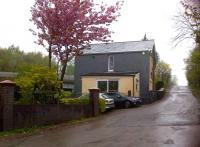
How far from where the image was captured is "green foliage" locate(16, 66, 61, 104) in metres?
23.3

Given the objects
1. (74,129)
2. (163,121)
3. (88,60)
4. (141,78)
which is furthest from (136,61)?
(74,129)

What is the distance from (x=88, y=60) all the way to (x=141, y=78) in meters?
6.93

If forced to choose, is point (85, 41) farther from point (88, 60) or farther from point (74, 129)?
point (88, 60)

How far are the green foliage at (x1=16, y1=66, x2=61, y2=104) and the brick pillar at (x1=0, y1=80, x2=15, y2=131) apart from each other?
2.62 meters

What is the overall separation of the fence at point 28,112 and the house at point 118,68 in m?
17.0

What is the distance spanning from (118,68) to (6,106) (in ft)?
93.8

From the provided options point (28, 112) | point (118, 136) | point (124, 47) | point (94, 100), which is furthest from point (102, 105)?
point (124, 47)

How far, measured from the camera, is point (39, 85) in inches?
947

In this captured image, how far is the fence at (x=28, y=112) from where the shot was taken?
20156 millimetres

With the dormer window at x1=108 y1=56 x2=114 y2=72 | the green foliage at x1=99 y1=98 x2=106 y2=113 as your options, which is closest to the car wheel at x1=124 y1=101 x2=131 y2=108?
the green foliage at x1=99 y1=98 x2=106 y2=113

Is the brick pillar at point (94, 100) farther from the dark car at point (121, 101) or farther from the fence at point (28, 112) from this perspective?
the dark car at point (121, 101)

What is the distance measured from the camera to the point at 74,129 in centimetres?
2103

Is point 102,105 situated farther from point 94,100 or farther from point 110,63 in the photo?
point 110,63

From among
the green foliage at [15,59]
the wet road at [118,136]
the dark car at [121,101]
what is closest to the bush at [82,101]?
the wet road at [118,136]
